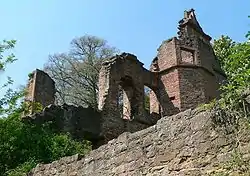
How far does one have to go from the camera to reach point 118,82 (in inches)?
790

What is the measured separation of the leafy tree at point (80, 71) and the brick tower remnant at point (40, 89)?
4948 mm

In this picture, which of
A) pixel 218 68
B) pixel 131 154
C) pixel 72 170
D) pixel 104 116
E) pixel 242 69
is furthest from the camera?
pixel 218 68

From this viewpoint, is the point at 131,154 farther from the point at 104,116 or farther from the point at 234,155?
the point at 104,116

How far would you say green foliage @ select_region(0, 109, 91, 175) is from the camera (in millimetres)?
10031

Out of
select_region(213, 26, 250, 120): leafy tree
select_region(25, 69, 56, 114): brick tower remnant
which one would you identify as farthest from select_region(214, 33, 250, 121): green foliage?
select_region(25, 69, 56, 114): brick tower remnant

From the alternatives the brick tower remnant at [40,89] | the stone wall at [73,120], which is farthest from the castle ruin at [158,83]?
the stone wall at [73,120]

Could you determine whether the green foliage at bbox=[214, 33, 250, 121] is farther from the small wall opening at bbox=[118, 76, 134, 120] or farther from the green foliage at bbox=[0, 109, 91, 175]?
the small wall opening at bbox=[118, 76, 134, 120]

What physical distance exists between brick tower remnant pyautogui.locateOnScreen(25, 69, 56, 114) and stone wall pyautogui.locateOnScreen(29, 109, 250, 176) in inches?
599

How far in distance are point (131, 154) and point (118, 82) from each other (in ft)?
46.2

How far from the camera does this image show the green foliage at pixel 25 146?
10.0m

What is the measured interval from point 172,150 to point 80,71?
23.3 meters

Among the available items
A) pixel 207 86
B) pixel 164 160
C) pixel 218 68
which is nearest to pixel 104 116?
pixel 207 86

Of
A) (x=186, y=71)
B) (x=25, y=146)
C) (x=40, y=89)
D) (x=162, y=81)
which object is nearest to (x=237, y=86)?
(x=25, y=146)

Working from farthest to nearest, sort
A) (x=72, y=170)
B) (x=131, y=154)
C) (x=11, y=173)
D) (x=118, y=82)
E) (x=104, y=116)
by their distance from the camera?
(x=118, y=82) < (x=104, y=116) < (x=11, y=173) < (x=72, y=170) < (x=131, y=154)
